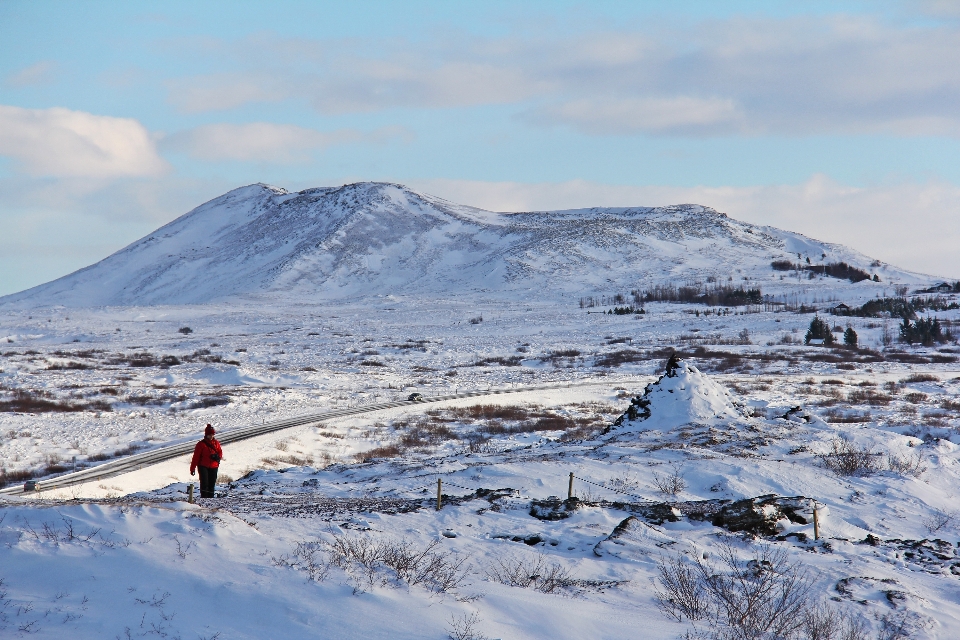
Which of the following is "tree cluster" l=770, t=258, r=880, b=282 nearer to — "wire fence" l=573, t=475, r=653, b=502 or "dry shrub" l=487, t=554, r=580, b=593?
"wire fence" l=573, t=475, r=653, b=502

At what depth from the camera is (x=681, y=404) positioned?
24516mm

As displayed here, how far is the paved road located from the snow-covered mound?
1428 cm

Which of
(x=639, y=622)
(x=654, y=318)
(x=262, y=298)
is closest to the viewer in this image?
(x=639, y=622)

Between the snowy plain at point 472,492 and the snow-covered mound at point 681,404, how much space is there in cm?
10

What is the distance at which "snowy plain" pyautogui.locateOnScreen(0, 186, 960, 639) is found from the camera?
7914 millimetres

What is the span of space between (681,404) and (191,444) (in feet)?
57.2

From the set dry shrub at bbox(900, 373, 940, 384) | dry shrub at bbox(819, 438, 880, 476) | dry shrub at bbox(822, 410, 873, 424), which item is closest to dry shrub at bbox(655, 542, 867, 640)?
dry shrub at bbox(819, 438, 880, 476)

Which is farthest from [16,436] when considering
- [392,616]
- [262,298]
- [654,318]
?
[262,298]

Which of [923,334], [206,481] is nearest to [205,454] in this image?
[206,481]

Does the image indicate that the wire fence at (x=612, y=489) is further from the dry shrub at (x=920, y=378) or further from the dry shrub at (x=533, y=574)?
the dry shrub at (x=920, y=378)

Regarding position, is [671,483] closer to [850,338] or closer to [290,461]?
[290,461]

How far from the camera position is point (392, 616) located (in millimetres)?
7547

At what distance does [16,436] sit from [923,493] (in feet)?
97.8

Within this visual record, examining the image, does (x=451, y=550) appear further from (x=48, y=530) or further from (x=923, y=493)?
(x=923, y=493)
